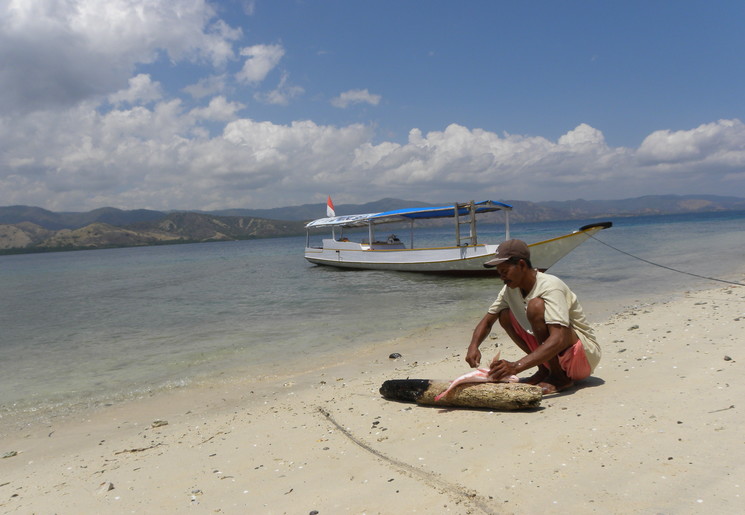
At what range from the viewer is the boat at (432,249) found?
18.6 meters

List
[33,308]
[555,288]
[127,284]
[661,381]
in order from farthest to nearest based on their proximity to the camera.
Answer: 1. [127,284]
2. [33,308]
3. [661,381]
4. [555,288]

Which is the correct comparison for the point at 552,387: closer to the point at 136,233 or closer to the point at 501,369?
the point at 501,369

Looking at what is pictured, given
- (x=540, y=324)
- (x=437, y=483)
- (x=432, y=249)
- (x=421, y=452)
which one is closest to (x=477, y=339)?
(x=540, y=324)

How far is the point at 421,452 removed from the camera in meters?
3.56

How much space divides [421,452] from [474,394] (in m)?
0.90

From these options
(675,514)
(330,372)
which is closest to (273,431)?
(330,372)

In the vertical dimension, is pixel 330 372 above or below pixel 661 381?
below

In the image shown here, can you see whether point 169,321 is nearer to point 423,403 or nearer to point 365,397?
point 365,397

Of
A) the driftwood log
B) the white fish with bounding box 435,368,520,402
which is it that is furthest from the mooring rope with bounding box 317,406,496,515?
the white fish with bounding box 435,368,520,402

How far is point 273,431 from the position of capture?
4.65m

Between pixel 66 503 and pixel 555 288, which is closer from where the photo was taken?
pixel 66 503

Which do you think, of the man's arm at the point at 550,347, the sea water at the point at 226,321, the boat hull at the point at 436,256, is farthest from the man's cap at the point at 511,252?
the boat hull at the point at 436,256

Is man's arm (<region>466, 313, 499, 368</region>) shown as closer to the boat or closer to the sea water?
the sea water

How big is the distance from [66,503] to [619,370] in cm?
522
